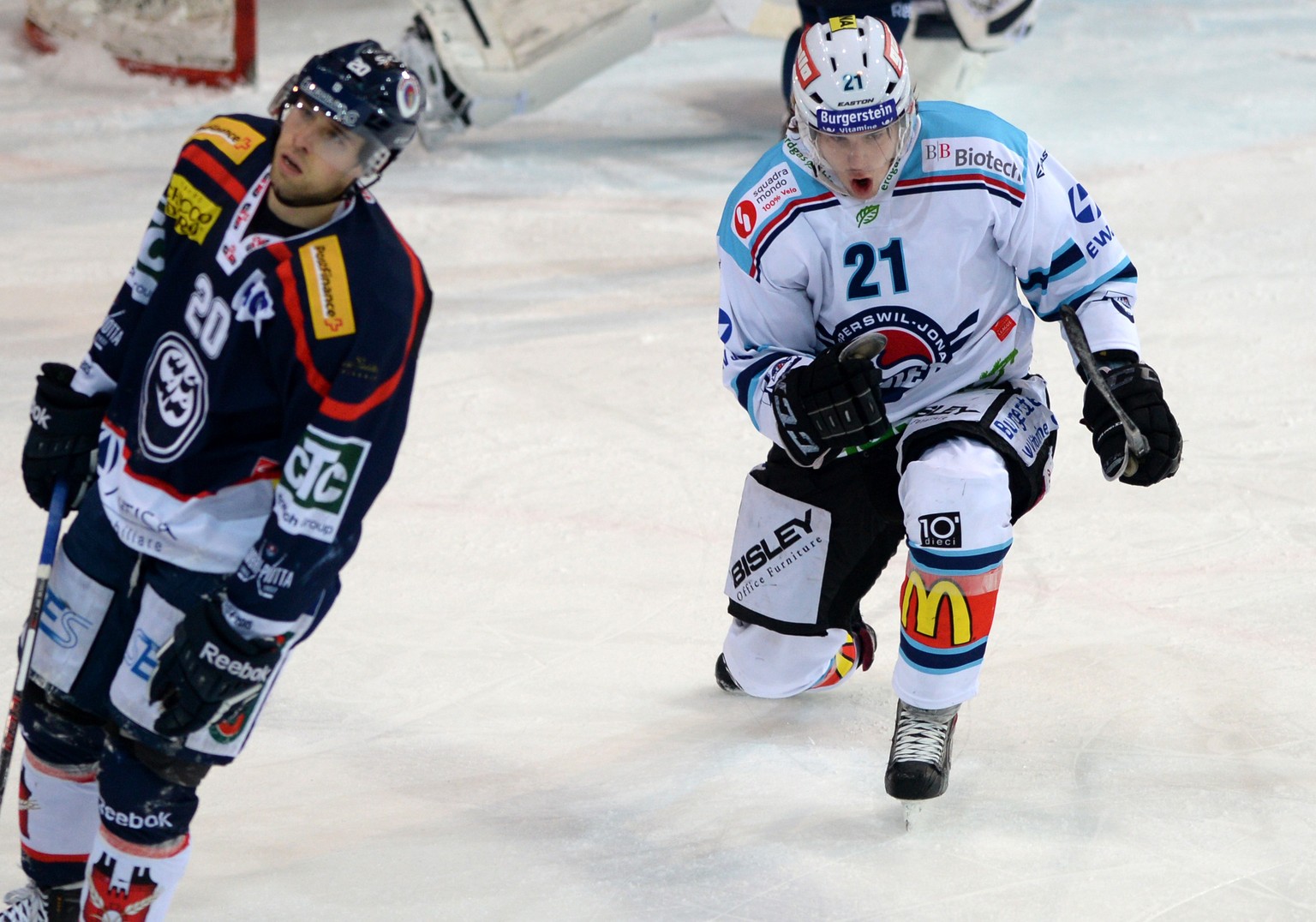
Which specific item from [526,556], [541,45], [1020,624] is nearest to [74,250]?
[541,45]

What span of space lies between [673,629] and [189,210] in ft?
5.14

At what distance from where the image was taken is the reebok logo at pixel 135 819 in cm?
187

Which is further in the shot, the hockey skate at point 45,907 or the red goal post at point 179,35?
the red goal post at point 179,35

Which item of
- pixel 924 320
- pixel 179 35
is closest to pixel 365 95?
pixel 924 320

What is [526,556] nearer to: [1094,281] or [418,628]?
[418,628]

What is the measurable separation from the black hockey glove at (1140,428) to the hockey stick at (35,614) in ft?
5.09

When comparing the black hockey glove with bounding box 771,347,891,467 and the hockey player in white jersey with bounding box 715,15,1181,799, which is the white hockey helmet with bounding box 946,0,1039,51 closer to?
the hockey player in white jersey with bounding box 715,15,1181,799

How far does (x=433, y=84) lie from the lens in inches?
237

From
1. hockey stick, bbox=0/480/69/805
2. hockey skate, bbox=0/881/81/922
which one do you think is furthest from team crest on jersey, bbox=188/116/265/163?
hockey skate, bbox=0/881/81/922

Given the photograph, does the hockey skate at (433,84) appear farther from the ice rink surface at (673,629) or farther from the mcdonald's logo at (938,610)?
the mcdonald's logo at (938,610)

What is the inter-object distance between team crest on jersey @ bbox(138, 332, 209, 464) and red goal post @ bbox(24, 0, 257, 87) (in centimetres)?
531

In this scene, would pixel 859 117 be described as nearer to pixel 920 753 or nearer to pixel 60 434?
pixel 920 753

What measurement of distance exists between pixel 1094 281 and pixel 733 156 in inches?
160

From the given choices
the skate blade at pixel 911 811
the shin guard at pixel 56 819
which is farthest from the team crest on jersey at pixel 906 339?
the shin guard at pixel 56 819
